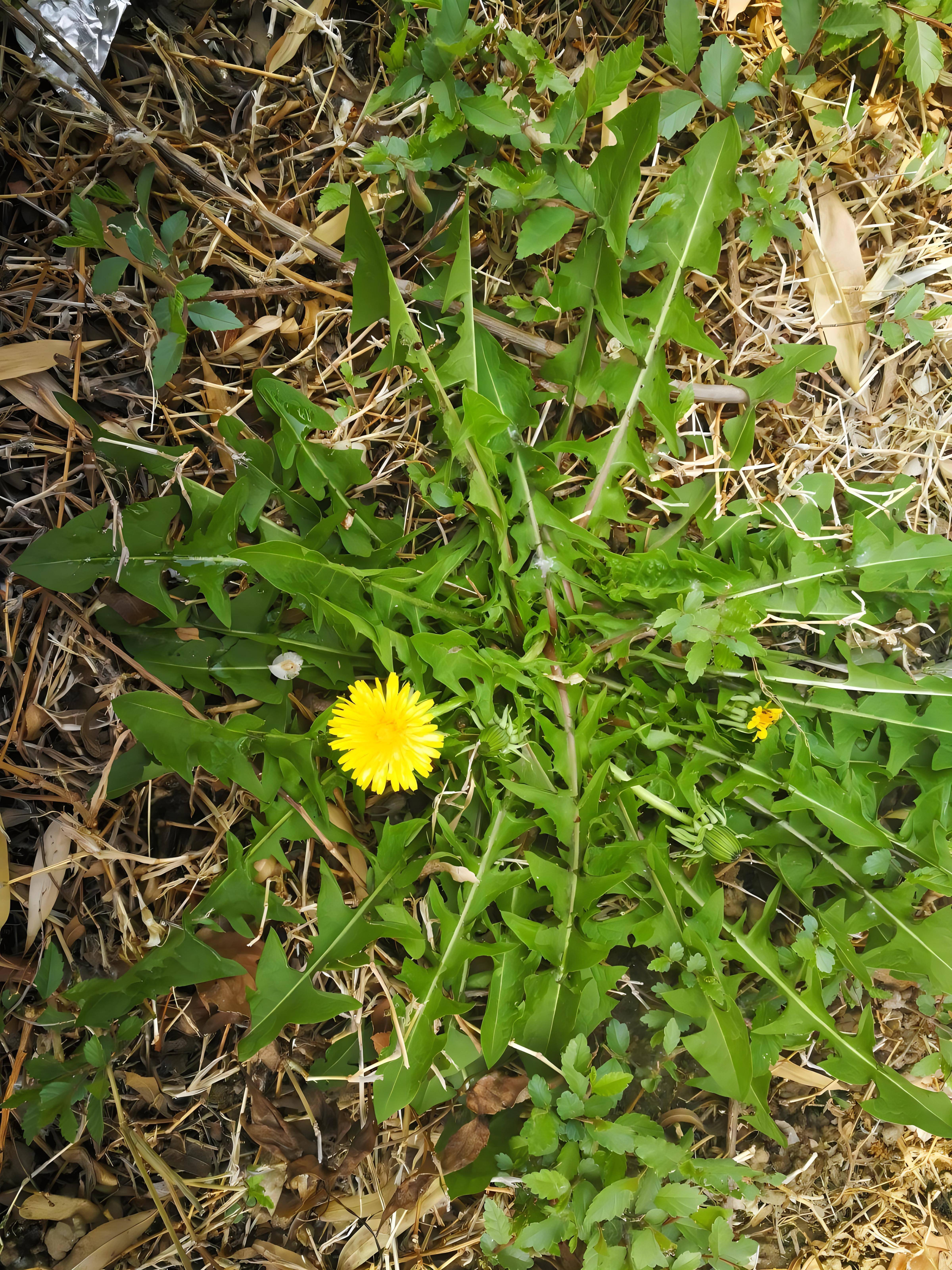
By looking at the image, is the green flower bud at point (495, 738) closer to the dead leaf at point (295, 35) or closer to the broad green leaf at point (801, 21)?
the dead leaf at point (295, 35)

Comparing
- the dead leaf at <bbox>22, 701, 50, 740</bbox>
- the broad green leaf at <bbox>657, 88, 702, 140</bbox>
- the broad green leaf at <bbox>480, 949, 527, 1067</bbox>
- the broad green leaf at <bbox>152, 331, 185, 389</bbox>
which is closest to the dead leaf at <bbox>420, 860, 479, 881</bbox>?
the broad green leaf at <bbox>480, 949, 527, 1067</bbox>

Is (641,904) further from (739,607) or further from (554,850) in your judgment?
(739,607)

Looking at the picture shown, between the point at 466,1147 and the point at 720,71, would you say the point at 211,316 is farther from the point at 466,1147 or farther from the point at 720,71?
the point at 466,1147

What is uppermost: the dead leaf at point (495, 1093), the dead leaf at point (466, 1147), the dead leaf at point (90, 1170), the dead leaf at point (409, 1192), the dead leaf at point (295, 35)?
the dead leaf at point (295, 35)

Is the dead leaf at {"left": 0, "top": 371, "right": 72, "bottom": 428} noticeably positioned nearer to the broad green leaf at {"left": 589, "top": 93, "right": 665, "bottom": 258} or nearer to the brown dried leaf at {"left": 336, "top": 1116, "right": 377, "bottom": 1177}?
the broad green leaf at {"left": 589, "top": 93, "right": 665, "bottom": 258}

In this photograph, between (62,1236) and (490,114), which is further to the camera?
(62,1236)

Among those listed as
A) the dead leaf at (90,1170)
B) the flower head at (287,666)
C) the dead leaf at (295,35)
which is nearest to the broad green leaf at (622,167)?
the dead leaf at (295,35)

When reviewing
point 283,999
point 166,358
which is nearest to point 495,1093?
point 283,999

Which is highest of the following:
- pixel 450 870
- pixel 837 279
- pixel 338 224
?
pixel 837 279
